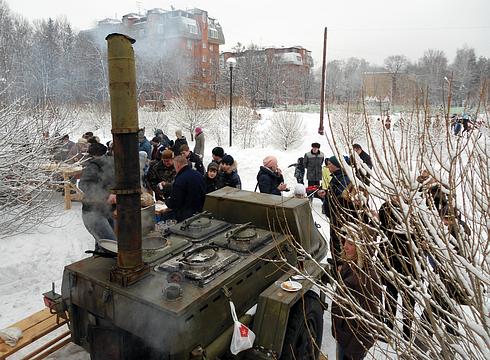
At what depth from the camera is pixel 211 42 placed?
816 centimetres

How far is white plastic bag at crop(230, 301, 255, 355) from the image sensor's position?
3.22m

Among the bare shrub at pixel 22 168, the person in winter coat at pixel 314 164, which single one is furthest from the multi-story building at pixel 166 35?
the person in winter coat at pixel 314 164

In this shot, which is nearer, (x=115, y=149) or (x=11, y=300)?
(x=115, y=149)

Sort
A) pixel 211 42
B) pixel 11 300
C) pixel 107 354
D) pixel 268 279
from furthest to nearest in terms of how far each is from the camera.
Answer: pixel 211 42 < pixel 11 300 < pixel 268 279 < pixel 107 354

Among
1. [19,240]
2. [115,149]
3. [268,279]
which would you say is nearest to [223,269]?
[268,279]

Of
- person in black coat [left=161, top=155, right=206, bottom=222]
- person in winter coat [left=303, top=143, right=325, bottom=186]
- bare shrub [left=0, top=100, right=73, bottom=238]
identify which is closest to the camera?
person in black coat [left=161, top=155, right=206, bottom=222]

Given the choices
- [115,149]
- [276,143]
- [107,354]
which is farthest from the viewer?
[276,143]

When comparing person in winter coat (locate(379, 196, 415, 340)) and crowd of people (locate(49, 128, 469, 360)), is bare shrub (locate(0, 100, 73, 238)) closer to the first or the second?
crowd of people (locate(49, 128, 469, 360))

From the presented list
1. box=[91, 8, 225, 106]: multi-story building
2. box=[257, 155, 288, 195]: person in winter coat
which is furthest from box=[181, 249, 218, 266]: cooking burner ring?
box=[257, 155, 288, 195]: person in winter coat

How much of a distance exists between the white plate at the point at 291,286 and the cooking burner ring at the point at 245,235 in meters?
0.58

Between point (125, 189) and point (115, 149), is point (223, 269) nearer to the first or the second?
point (125, 189)

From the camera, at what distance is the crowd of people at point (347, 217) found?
98.2 inches

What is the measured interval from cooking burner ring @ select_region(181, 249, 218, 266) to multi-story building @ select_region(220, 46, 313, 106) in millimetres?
34648

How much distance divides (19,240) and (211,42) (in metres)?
5.30
